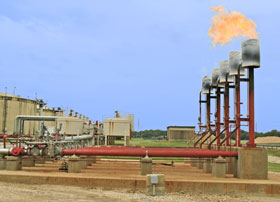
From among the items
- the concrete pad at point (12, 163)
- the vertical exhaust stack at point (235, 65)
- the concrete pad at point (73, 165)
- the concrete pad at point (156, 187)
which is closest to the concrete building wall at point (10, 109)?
the concrete pad at point (12, 163)

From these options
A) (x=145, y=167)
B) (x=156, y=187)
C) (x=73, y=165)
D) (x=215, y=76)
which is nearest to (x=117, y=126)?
(x=215, y=76)

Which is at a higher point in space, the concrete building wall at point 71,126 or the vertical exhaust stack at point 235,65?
the vertical exhaust stack at point 235,65

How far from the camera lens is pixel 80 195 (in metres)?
13.5

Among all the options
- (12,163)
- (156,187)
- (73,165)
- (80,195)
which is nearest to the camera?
(80,195)

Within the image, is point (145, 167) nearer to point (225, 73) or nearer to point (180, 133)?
point (225, 73)

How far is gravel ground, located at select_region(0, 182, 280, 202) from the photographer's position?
498 inches

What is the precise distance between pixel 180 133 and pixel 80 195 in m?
82.0

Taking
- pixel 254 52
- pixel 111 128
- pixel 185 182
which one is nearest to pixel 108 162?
pixel 185 182

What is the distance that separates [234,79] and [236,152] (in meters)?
4.78

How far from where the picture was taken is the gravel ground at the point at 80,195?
41.5 ft

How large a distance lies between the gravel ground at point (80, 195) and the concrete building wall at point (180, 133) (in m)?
79.4

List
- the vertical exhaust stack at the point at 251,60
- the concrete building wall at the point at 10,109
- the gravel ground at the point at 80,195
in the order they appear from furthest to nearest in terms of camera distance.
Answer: the concrete building wall at the point at 10,109 < the vertical exhaust stack at the point at 251,60 < the gravel ground at the point at 80,195

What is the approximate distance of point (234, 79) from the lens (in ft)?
67.2

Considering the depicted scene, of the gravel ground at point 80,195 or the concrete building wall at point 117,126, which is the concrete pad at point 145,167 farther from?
the concrete building wall at point 117,126
